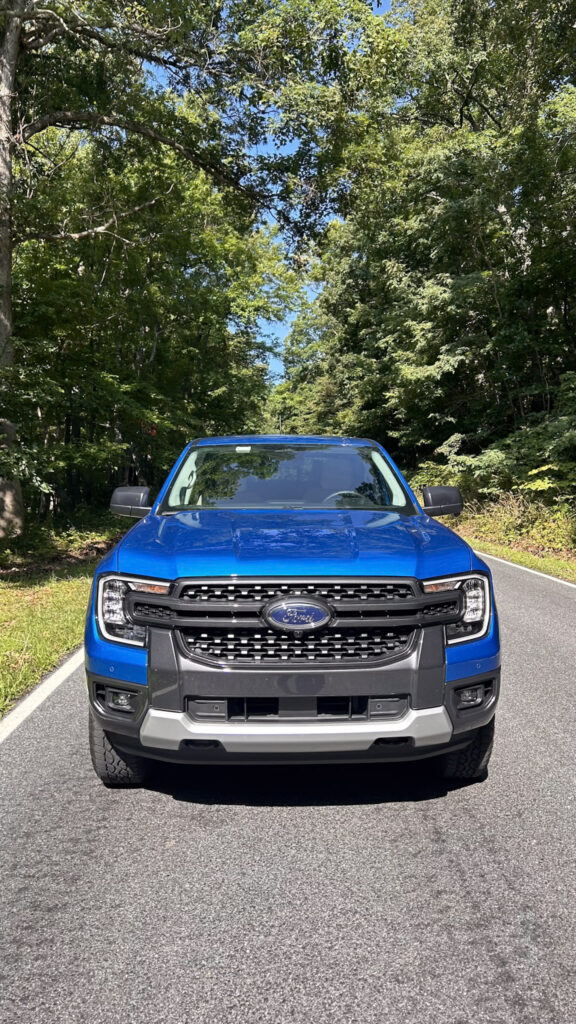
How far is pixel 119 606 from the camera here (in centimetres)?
310

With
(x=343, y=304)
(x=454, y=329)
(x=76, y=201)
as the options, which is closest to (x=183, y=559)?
(x=76, y=201)

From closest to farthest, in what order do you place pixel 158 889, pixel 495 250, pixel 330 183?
1. pixel 158 889
2. pixel 330 183
3. pixel 495 250

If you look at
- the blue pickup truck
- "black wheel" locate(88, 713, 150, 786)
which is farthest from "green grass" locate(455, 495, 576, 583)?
"black wheel" locate(88, 713, 150, 786)

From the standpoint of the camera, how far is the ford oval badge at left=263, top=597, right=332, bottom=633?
2.86 m

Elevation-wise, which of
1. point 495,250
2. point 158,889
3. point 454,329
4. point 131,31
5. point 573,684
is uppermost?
point 131,31

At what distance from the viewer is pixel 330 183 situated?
14.0 metres

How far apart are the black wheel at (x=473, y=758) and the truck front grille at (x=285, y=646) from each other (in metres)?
0.76

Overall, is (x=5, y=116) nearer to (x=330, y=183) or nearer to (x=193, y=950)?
(x=330, y=183)

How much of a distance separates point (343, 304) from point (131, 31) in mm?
23396

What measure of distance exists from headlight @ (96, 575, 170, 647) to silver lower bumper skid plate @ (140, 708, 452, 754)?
336 millimetres

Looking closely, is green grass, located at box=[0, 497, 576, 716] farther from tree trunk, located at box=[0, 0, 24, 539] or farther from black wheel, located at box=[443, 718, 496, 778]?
black wheel, located at box=[443, 718, 496, 778]

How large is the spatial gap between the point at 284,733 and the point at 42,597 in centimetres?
694

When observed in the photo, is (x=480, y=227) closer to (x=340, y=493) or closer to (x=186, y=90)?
(x=186, y=90)

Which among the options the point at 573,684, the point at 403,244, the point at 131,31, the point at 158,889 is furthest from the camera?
the point at 403,244
